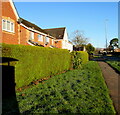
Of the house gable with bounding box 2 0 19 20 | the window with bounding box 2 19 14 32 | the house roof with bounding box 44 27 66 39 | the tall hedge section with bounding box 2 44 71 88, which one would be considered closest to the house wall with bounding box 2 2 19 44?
the house gable with bounding box 2 0 19 20

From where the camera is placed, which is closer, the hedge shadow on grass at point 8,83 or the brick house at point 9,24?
the hedge shadow on grass at point 8,83

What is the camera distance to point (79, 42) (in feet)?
157

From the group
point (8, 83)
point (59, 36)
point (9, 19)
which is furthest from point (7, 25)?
point (59, 36)

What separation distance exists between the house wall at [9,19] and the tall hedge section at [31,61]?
7.45 meters

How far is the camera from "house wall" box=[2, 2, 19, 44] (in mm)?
11953

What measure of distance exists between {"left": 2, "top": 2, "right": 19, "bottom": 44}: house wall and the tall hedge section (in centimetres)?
745

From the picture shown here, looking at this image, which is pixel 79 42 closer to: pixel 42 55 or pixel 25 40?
pixel 25 40

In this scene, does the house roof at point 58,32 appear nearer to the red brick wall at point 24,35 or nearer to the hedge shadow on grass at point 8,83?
the red brick wall at point 24,35

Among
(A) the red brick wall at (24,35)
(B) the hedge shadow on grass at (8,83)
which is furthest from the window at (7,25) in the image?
(B) the hedge shadow on grass at (8,83)

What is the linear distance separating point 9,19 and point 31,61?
9.79m

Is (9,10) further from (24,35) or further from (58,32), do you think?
(58,32)

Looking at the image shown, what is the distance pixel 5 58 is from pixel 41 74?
2.78m

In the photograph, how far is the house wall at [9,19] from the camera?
11953 millimetres

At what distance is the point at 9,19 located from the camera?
12.6 m
